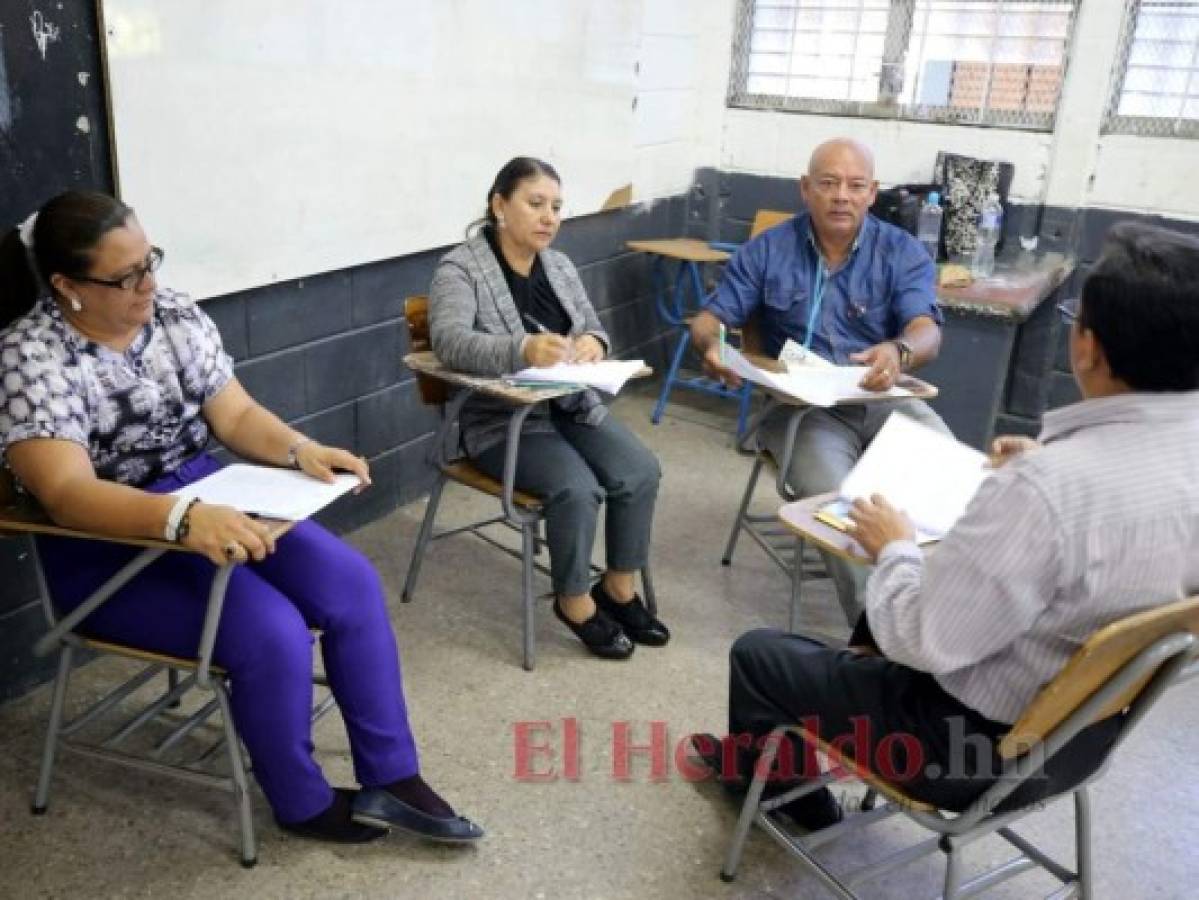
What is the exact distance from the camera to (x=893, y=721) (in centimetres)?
154

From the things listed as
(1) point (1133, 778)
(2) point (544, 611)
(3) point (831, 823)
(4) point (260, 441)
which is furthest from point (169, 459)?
(1) point (1133, 778)

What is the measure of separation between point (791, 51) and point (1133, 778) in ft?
10.7

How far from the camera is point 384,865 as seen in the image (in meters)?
1.85

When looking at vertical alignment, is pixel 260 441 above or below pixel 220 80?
below

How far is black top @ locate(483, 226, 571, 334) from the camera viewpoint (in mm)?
2596

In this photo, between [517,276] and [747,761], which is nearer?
[747,761]

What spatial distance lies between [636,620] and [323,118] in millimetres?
1463

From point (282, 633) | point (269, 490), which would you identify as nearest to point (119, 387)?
point (269, 490)

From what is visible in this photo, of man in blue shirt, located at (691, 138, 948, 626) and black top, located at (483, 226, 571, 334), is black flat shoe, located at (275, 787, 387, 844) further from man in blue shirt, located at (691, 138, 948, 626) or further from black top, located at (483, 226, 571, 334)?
man in blue shirt, located at (691, 138, 948, 626)

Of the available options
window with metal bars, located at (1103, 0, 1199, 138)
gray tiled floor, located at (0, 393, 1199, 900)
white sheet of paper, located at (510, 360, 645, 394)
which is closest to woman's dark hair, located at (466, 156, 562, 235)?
white sheet of paper, located at (510, 360, 645, 394)

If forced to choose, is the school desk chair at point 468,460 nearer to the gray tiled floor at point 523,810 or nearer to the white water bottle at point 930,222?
the gray tiled floor at point 523,810

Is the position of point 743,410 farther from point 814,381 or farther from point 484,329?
point 484,329

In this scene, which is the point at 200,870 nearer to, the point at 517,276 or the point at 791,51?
the point at 517,276

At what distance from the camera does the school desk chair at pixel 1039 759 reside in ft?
4.05
